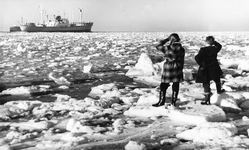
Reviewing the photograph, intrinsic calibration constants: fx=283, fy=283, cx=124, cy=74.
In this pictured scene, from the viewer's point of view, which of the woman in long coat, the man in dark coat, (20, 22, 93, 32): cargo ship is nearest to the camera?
the woman in long coat

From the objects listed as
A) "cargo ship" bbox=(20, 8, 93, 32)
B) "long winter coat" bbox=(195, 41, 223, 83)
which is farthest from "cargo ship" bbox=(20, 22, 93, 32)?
"long winter coat" bbox=(195, 41, 223, 83)

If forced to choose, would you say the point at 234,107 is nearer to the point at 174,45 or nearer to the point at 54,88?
the point at 174,45

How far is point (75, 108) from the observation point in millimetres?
4941

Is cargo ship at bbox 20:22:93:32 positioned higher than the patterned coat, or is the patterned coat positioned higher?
cargo ship at bbox 20:22:93:32

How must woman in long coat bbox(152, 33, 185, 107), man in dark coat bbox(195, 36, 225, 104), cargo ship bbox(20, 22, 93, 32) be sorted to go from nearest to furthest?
1. woman in long coat bbox(152, 33, 185, 107)
2. man in dark coat bbox(195, 36, 225, 104)
3. cargo ship bbox(20, 22, 93, 32)

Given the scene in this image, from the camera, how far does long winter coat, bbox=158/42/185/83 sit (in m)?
4.23

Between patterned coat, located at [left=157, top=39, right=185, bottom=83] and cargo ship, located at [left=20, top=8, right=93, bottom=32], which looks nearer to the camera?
patterned coat, located at [left=157, top=39, right=185, bottom=83]

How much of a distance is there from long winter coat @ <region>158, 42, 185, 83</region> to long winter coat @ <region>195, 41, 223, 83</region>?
0.37 metres

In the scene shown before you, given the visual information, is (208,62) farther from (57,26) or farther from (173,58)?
(57,26)

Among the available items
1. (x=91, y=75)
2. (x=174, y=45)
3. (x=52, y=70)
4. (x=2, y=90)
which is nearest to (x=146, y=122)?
(x=174, y=45)

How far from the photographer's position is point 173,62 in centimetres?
426

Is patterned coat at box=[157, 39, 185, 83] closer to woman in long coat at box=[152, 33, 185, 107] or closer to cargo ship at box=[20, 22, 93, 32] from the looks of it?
woman in long coat at box=[152, 33, 185, 107]

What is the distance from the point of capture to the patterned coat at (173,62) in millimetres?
4227

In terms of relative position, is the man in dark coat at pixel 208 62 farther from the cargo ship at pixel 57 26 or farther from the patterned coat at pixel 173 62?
the cargo ship at pixel 57 26
